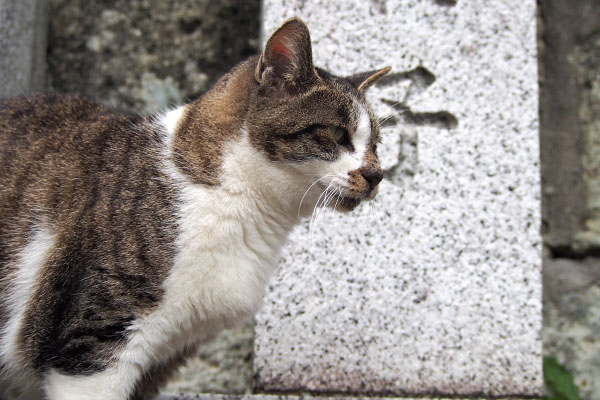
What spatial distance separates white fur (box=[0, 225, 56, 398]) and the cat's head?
27.8 inches

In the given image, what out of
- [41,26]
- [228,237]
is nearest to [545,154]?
[228,237]

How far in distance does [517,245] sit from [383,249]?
1.76ft

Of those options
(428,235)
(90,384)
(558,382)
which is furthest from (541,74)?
(90,384)

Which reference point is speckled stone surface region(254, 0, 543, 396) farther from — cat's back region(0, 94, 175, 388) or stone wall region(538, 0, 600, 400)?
cat's back region(0, 94, 175, 388)

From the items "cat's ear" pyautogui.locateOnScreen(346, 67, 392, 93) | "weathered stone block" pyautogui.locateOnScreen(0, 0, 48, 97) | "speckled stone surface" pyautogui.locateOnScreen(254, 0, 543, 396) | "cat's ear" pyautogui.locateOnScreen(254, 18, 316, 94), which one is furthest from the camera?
"weathered stone block" pyautogui.locateOnScreen(0, 0, 48, 97)

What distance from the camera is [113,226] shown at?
1591 millimetres

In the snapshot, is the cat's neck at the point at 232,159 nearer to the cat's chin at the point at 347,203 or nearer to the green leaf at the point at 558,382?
the cat's chin at the point at 347,203

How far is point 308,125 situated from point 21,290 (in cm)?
100

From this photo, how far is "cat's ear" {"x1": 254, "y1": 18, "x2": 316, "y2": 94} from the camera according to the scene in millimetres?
1646

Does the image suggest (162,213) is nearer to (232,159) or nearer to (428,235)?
(232,159)

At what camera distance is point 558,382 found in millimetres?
2572

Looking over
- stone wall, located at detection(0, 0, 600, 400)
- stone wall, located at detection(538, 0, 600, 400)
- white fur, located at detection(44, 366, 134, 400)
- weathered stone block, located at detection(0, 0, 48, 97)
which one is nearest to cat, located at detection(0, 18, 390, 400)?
white fur, located at detection(44, 366, 134, 400)

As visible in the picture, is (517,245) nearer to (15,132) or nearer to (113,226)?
(113,226)

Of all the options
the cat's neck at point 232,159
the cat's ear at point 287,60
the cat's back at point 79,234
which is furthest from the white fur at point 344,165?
the cat's back at point 79,234
